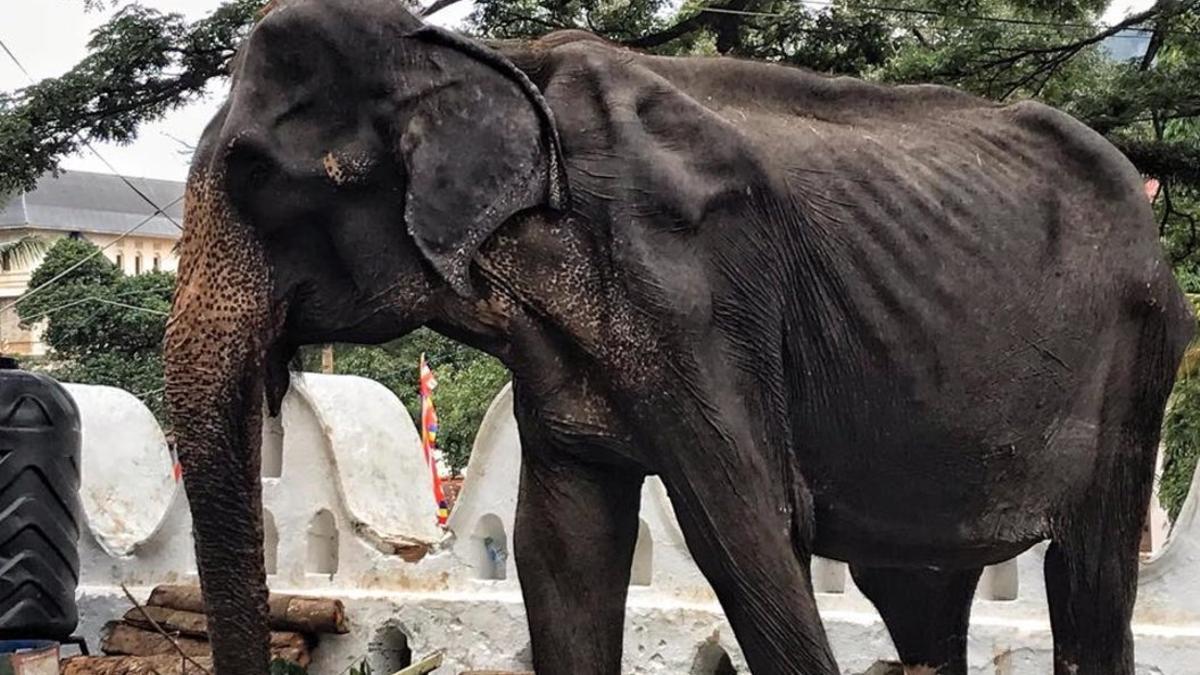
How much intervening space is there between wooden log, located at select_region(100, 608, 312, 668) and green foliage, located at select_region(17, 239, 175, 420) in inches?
602

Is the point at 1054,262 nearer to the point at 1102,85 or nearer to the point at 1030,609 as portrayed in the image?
the point at 1030,609

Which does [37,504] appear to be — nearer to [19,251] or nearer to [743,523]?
[743,523]

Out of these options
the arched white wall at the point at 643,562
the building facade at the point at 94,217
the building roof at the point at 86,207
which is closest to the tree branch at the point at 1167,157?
the arched white wall at the point at 643,562

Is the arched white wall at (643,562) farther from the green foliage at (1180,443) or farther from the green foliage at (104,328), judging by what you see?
the green foliage at (104,328)

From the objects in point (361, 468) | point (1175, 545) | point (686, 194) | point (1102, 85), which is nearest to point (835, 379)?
point (686, 194)

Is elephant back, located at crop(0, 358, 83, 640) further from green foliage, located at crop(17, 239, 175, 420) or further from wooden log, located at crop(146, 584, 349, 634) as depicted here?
green foliage, located at crop(17, 239, 175, 420)

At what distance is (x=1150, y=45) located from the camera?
8133 mm

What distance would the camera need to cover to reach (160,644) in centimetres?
636

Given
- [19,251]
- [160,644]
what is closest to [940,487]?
[160,644]

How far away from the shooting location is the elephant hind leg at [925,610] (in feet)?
9.30

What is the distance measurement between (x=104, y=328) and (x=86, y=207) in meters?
20.3

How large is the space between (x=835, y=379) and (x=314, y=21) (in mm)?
877

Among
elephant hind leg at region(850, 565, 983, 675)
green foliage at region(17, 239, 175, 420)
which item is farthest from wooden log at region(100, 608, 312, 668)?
green foliage at region(17, 239, 175, 420)

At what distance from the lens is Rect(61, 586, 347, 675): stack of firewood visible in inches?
217
